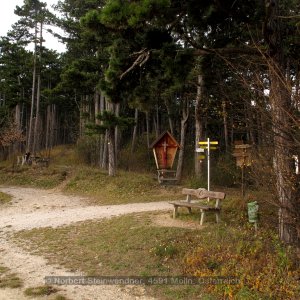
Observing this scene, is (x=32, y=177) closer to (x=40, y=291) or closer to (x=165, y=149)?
(x=165, y=149)

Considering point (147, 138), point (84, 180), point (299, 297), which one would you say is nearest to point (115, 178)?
point (84, 180)

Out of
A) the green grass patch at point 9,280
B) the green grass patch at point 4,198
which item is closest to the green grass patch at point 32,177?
the green grass patch at point 4,198

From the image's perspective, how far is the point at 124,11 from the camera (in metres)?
6.87

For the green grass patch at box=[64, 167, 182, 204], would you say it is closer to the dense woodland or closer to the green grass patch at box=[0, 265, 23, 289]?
the dense woodland

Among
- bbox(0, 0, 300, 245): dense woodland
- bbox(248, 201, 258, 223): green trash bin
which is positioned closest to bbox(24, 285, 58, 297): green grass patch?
bbox(0, 0, 300, 245): dense woodland

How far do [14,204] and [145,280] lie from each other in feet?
36.4

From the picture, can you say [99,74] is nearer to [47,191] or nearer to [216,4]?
[47,191]

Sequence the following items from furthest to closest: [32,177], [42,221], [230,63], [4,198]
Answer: [32,177] → [4,198] → [42,221] → [230,63]

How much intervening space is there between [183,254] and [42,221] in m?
5.80

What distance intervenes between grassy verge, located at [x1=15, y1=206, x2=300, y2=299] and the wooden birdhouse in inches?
374

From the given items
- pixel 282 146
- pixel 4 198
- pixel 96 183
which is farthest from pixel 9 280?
pixel 96 183

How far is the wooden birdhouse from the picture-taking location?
19156mm

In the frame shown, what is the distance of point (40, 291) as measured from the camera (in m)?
5.80

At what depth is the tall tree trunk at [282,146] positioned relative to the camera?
5.10 meters
